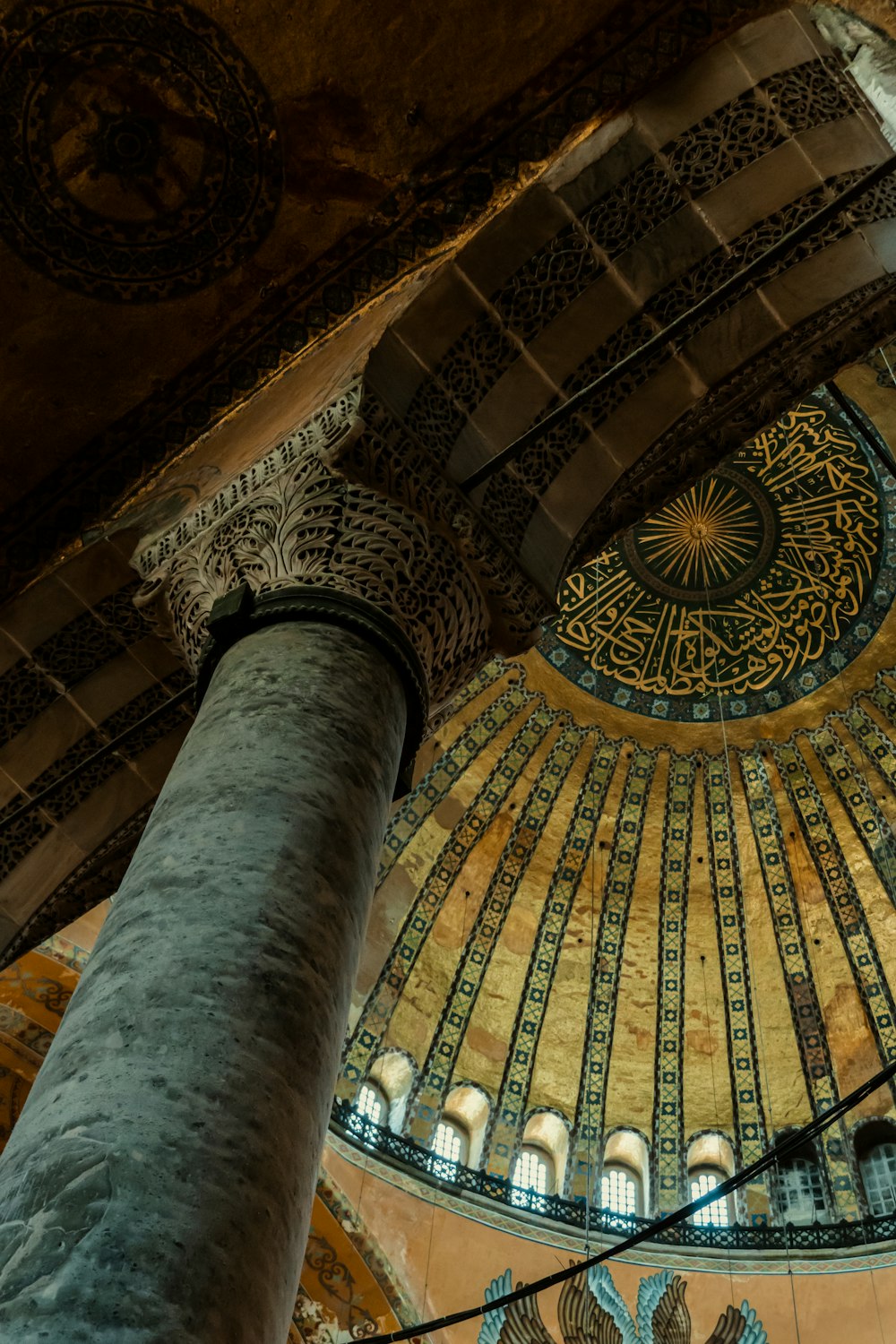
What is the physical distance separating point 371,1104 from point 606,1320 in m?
2.39

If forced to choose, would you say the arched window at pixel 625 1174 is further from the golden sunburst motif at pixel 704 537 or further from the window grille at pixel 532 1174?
the golden sunburst motif at pixel 704 537

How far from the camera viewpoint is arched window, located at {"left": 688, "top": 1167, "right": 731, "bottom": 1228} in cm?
1041

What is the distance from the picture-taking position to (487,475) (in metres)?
4.17

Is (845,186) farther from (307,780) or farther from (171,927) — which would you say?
(171,927)

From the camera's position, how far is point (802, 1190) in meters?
10.4

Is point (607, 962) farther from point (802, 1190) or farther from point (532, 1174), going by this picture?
point (802, 1190)

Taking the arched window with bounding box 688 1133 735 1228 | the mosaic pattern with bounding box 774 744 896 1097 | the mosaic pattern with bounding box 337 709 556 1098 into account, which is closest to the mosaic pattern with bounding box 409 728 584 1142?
the mosaic pattern with bounding box 337 709 556 1098

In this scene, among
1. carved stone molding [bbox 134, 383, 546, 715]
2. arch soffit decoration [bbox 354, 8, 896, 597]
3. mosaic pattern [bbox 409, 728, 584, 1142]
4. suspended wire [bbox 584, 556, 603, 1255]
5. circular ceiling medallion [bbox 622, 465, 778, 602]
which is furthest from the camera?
circular ceiling medallion [bbox 622, 465, 778, 602]

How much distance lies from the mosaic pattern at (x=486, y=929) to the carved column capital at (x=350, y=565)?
722 centimetres

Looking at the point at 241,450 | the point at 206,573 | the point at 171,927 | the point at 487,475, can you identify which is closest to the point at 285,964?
the point at 171,927

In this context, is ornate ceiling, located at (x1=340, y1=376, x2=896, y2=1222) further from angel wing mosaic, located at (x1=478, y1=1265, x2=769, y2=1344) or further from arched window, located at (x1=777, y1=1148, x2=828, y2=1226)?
angel wing mosaic, located at (x1=478, y1=1265, x2=769, y2=1344)

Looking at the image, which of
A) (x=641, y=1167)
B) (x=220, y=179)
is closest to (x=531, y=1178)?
(x=641, y=1167)

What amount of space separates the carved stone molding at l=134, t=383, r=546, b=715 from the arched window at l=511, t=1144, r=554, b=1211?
7357 millimetres

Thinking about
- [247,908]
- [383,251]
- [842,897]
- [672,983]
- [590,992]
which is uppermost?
[842,897]
